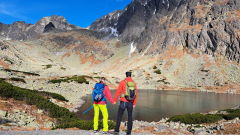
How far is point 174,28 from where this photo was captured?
128 m

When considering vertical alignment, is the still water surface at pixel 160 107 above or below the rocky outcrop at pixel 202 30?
below

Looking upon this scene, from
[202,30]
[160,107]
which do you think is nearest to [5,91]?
[160,107]

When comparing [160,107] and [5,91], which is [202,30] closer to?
[160,107]

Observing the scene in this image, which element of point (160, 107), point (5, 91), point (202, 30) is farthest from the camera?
point (202, 30)

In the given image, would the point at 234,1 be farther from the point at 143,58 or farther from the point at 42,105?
the point at 42,105

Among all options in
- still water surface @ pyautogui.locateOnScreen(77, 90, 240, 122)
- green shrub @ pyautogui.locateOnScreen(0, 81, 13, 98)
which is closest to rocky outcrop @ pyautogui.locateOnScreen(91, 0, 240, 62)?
still water surface @ pyautogui.locateOnScreen(77, 90, 240, 122)

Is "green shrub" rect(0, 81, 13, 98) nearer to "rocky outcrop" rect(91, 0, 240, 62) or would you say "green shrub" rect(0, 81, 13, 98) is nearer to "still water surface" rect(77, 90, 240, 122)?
"still water surface" rect(77, 90, 240, 122)

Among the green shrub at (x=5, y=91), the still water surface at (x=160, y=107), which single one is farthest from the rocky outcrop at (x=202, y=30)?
the green shrub at (x=5, y=91)

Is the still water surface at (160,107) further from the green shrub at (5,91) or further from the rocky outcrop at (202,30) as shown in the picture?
the rocky outcrop at (202,30)

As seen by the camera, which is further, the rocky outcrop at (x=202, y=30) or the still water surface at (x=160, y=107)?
the rocky outcrop at (x=202, y=30)

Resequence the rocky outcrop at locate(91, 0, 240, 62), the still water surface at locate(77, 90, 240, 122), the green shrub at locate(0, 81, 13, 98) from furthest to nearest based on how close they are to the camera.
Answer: the rocky outcrop at locate(91, 0, 240, 62) < the still water surface at locate(77, 90, 240, 122) < the green shrub at locate(0, 81, 13, 98)

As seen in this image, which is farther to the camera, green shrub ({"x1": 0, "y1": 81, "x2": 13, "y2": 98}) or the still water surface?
the still water surface

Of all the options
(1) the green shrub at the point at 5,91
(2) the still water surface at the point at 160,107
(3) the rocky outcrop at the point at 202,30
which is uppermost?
(3) the rocky outcrop at the point at 202,30

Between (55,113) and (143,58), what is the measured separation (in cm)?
11704
